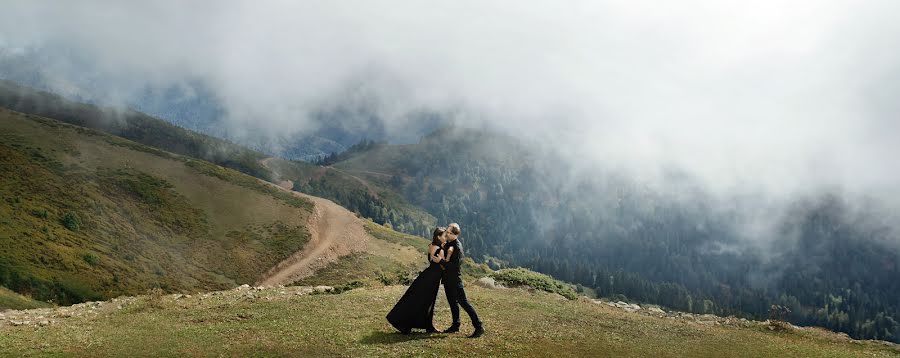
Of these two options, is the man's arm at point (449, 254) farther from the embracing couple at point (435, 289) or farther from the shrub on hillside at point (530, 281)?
the shrub on hillside at point (530, 281)

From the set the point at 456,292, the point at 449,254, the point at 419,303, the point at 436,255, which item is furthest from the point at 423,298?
the point at 449,254

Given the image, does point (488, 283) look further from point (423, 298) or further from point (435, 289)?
point (435, 289)

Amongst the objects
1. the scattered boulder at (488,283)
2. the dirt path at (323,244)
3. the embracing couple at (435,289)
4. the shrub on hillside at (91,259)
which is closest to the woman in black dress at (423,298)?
the embracing couple at (435,289)

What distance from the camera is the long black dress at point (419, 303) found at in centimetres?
2423

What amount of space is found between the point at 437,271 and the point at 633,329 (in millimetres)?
13674

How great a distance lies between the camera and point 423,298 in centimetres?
2444

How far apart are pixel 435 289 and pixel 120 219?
8610 cm

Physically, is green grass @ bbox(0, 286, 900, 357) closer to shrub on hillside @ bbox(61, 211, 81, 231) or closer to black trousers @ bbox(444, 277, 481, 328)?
black trousers @ bbox(444, 277, 481, 328)

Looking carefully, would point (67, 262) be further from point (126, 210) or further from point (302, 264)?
point (302, 264)

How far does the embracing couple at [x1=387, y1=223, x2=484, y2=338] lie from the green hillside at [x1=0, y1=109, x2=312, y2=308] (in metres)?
52.5

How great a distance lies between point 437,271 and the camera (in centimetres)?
2430

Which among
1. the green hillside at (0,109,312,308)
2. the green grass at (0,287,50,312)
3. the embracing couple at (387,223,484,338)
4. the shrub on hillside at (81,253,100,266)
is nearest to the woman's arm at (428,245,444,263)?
the embracing couple at (387,223,484,338)

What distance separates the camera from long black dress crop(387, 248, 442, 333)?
79.5 ft

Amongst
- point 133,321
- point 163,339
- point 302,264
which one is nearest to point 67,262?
point 302,264
